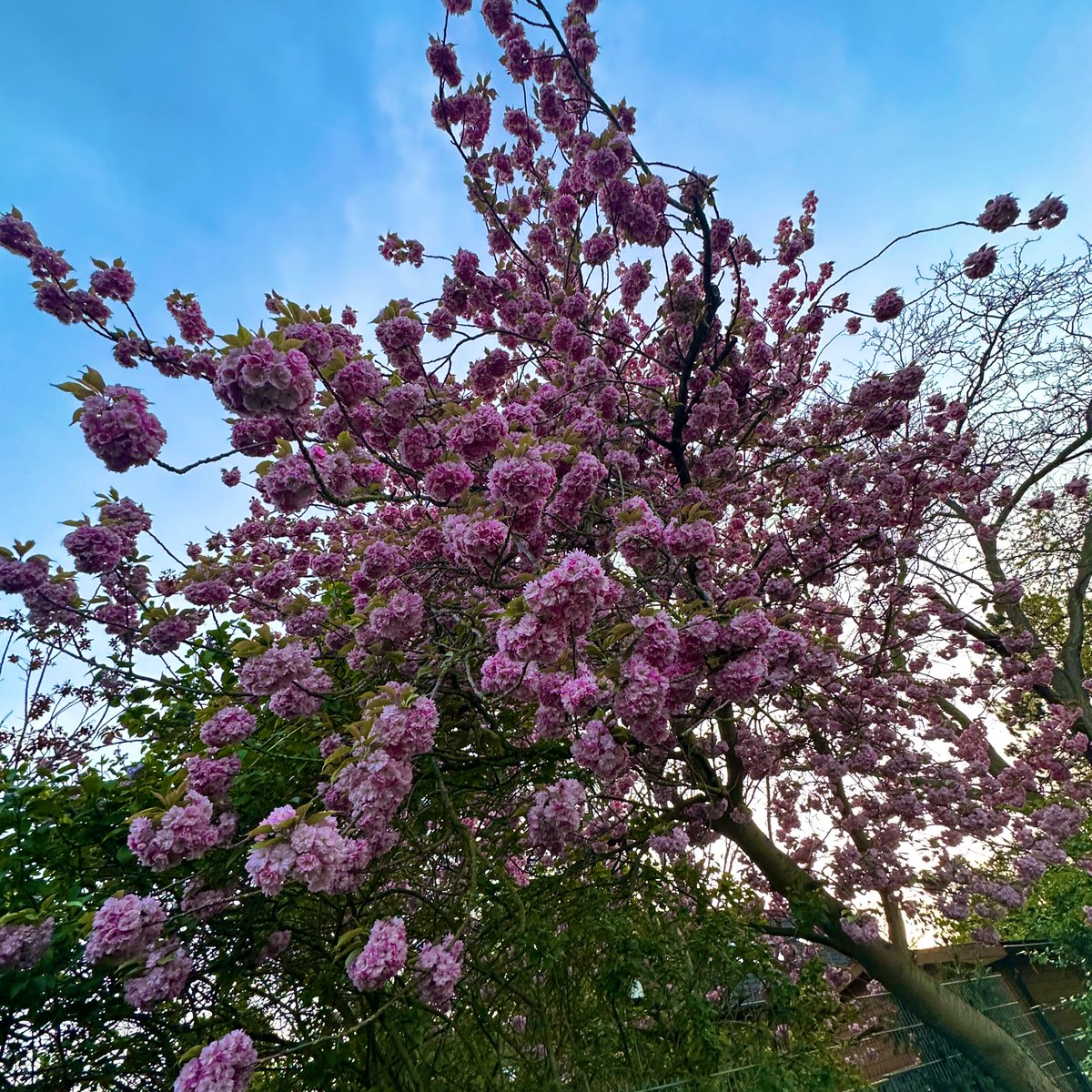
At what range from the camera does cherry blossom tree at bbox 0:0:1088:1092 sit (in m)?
2.26

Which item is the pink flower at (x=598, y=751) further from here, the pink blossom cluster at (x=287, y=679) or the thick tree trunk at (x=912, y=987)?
the thick tree trunk at (x=912, y=987)

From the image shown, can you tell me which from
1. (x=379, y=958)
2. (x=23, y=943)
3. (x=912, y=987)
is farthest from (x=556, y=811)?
(x=912, y=987)

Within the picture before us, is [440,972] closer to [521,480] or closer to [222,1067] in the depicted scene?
[222,1067]

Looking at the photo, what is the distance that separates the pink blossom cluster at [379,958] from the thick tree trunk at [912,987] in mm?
3914

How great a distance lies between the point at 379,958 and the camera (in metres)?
1.97

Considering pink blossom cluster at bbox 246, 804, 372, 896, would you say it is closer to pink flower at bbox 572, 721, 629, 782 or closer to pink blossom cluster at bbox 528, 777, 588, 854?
pink flower at bbox 572, 721, 629, 782

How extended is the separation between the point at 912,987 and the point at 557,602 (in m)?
→ 6.25

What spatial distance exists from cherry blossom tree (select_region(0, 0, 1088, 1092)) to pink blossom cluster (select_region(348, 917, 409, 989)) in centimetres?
1

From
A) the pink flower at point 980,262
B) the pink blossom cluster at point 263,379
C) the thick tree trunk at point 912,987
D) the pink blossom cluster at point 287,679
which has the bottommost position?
the thick tree trunk at point 912,987

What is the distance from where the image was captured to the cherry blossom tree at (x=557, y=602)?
89.0 inches

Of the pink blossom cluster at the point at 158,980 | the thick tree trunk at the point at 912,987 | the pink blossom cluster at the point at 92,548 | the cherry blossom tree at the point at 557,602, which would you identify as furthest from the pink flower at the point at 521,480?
the thick tree trunk at the point at 912,987

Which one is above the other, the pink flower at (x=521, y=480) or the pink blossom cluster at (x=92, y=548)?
the pink blossom cluster at (x=92, y=548)

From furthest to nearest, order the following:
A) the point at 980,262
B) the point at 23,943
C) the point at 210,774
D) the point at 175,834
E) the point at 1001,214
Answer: the point at 980,262
the point at 1001,214
the point at 210,774
the point at 23,943
the point at 175,834

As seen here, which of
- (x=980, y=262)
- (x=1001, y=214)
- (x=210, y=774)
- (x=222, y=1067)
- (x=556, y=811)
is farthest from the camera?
(x=980, y=262)
